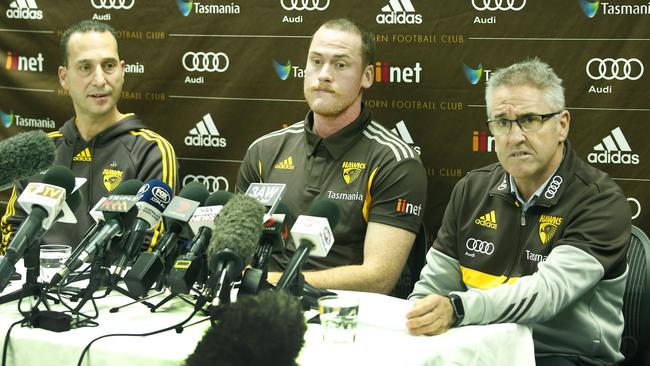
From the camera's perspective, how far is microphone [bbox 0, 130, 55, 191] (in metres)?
2.28

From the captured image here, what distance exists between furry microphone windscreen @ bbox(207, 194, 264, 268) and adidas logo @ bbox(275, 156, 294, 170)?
5.13 ft

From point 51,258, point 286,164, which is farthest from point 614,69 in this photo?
point 51,258

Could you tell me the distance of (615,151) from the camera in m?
3.69

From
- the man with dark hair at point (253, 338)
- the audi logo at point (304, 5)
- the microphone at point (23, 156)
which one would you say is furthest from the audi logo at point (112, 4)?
the man with dark hair at point (253, 338)

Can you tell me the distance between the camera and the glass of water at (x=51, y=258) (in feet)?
8.74

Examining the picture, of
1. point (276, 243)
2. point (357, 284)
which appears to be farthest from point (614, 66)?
point (276, 243)

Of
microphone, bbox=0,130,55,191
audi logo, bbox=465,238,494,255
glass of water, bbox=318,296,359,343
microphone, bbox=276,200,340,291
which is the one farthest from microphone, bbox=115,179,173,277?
audi logo, bbox=465,238,494,255

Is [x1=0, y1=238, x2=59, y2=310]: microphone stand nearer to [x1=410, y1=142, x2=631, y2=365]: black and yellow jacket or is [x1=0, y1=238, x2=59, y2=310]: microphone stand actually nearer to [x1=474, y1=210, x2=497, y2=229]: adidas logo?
[x1=410, y1=142, x2=631, y2=365]: black and yellow jacket

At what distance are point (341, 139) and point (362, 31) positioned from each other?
19.8 inches

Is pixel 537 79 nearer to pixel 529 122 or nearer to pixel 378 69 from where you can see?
pixel 529 122

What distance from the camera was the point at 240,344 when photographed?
0.94 metres

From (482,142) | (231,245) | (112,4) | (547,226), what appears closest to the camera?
(231,245)

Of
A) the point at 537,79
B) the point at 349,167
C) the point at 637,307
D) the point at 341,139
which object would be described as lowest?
the point at 637,307

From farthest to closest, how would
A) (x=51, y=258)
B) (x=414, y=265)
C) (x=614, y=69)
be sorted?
Answer: (x=614, y=69) → (x=414, y=265) → (x=51, y=258)
